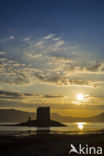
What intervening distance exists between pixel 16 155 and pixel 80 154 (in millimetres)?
11383

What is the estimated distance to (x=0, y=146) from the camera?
4778cm

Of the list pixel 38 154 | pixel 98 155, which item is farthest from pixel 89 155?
pixel 38 154

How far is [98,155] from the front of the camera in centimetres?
4081

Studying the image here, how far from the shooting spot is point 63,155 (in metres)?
41.3

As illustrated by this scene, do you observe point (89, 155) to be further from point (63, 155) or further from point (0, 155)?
point (0, 155)

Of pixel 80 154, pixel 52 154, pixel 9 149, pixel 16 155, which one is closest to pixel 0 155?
pixel 16 155

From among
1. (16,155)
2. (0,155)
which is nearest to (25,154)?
(16,155)

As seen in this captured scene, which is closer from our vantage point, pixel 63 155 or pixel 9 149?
pixel 63 155

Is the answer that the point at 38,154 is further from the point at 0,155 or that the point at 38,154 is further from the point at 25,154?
the point at 0,155

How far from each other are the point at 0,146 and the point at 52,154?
11944 mm

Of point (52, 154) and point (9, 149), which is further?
point (9, 149)

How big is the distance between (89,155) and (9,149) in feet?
51.5

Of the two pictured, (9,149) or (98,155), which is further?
(9,149)

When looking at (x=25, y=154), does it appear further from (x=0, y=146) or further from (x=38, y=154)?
(x=0, y=146)
